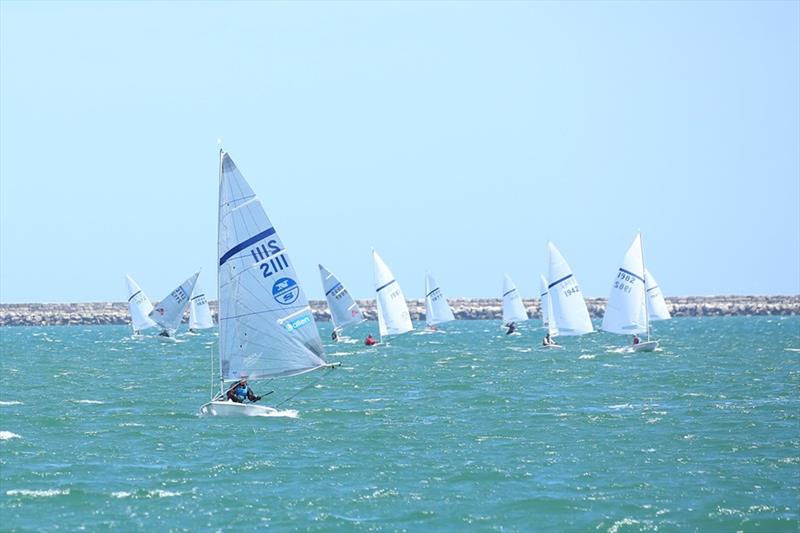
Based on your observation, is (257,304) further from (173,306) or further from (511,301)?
(511,301)

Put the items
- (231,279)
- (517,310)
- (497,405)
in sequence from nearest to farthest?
(231,279) < (497,405) < (517,310)

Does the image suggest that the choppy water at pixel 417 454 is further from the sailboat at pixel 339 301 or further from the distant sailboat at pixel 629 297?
the sailboat at pixel 339 301

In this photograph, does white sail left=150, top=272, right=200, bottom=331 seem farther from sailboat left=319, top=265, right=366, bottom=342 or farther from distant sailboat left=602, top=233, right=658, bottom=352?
distant sailboat left=602, top=233, right=658, bottom=352

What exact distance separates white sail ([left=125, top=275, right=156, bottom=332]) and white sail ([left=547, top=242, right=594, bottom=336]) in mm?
→ 43565

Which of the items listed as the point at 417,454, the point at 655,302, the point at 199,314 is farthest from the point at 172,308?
the point at 417,454

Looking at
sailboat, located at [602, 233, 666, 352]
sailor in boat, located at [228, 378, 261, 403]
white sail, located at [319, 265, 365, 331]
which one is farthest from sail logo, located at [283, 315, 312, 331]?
white sail, located at [319, 265, 365, 331]

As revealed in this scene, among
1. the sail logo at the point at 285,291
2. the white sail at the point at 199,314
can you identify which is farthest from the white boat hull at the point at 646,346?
the white sail at the point at 199,314

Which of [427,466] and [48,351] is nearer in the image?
[427,466]

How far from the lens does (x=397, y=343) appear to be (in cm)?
9106

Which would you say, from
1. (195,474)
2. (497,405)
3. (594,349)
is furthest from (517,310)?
(195,474)

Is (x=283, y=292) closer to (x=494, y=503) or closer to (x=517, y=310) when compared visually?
(x=494, y=503)

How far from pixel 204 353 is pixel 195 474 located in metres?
52.6

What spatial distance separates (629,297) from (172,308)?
125ft

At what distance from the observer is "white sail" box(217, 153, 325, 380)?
34.3 meters
